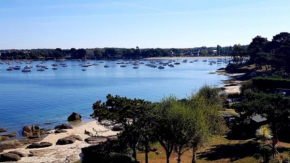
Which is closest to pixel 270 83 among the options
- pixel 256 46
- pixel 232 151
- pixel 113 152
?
pixel 232 151

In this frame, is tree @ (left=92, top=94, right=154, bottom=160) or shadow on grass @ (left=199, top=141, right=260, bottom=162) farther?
shadow on grass @ (left=199, top=141, right=260, bottom=162)

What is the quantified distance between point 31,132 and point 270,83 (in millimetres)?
48524

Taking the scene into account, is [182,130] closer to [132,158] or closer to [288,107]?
[132,158]

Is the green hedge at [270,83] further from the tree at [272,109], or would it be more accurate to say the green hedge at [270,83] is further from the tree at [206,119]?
the tree at [272,109]

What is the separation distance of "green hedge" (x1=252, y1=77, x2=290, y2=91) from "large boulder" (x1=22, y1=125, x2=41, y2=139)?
149ft

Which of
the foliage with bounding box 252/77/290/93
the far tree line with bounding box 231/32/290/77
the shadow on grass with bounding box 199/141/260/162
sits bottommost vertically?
the shadow on grass with bounding box 199/141/260/162

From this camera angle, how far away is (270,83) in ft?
215

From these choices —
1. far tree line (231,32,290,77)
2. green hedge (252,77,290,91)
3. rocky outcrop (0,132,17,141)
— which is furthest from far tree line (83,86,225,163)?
far tree line (231,32,290,77)

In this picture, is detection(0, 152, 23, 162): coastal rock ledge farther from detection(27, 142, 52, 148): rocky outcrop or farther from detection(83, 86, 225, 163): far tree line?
detection(83, 86, 225, 163): far tree line

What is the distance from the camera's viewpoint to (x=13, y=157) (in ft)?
127

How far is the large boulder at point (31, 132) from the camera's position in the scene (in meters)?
51.8

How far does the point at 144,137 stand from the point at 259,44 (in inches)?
5237

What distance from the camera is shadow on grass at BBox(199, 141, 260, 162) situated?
31109 mm

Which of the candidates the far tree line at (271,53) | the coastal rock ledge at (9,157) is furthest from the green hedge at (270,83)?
the coastal rock ledge at (9,157)
